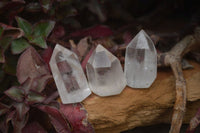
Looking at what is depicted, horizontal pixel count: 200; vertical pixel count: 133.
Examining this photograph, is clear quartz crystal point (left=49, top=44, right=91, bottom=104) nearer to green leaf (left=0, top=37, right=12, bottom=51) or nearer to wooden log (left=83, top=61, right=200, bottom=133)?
wooden log (left=83, top=61, right=200, bottom=133)

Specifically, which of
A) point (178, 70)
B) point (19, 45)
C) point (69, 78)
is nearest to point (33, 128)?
point (69, 78)

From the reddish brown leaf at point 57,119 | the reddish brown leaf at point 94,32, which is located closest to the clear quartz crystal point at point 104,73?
the reddish brown leaf at point 57,119

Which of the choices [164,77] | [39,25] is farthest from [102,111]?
[39,25]

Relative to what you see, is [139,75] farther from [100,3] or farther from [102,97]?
[100,3]

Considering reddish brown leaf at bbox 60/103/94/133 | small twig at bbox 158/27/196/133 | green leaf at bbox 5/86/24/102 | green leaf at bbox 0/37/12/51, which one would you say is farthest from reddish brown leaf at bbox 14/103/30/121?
small twig at bbox 158/27/196/133

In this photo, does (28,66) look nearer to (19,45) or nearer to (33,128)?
(19,45)
